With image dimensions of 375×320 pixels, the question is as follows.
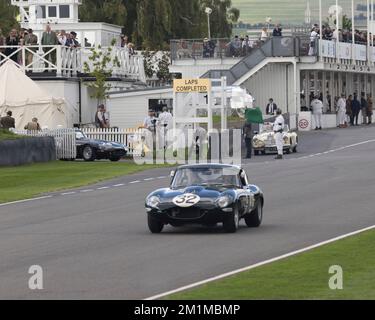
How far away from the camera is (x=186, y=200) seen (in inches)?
877

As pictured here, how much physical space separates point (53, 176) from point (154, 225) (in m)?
17.0

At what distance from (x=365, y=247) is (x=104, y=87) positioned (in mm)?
40590

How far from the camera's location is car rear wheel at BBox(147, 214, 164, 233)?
2242cm

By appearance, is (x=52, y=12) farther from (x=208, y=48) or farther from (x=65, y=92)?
(x=65, y=92)

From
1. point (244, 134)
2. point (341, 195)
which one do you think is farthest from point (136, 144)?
point (341, 195)

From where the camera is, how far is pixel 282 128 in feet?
151

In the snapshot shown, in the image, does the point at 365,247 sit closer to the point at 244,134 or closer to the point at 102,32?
the point at 244,134

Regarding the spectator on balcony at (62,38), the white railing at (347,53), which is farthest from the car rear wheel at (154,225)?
the white railing at (347,53)

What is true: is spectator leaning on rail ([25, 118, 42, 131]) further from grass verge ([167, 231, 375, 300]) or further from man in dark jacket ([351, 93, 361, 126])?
grass verge ([167, 231, 375, 300])

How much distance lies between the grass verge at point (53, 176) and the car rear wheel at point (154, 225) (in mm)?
9381

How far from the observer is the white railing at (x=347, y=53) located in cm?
6788

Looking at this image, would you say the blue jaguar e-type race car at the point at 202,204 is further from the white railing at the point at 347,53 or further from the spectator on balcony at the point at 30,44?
the white railing at the point at 347,53

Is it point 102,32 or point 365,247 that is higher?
point 102,32

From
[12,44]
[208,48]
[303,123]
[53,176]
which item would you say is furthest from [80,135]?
[208,48]
